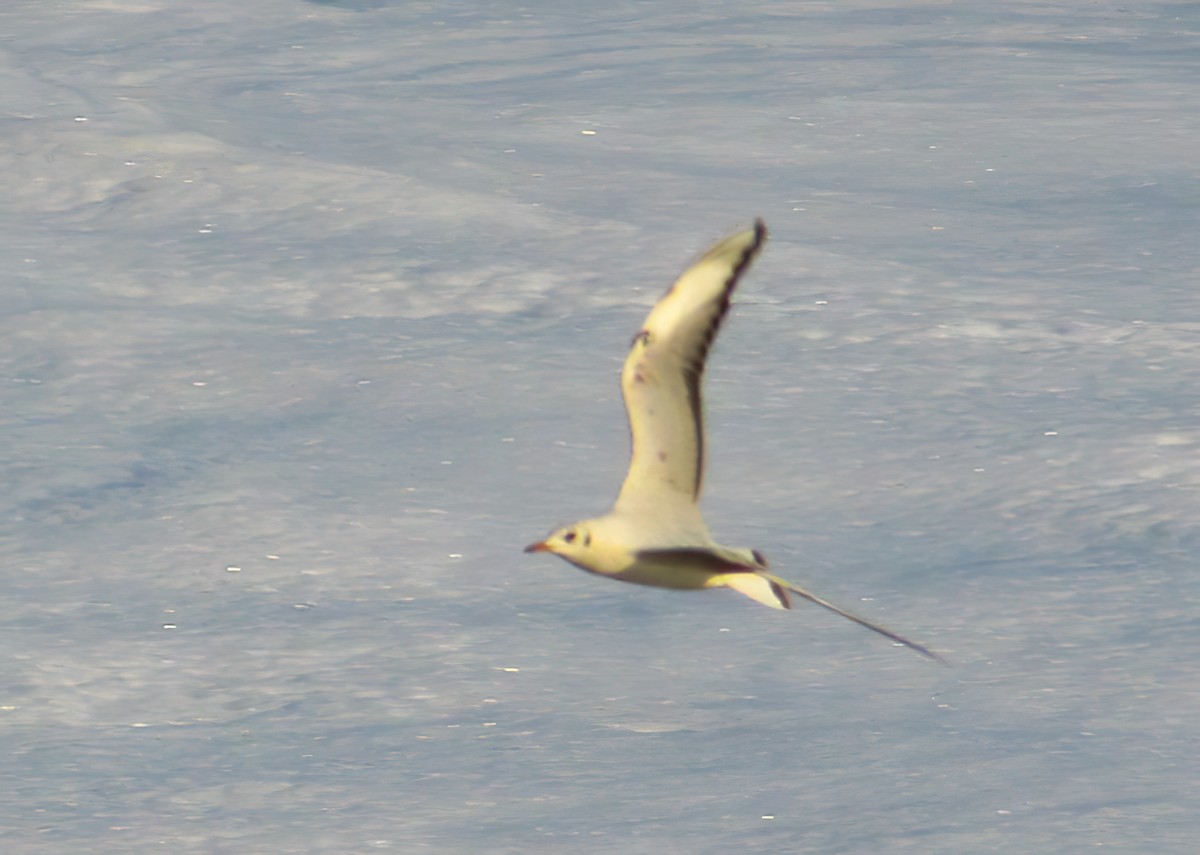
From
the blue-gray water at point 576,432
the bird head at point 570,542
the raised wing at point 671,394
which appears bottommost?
the blue-gray water at point 576,432

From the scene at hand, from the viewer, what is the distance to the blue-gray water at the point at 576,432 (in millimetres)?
4738

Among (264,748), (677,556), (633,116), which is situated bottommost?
(264,748)

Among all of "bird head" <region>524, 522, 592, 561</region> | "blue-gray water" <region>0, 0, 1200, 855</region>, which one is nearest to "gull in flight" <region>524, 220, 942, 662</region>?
"bird head" <region>524, 522, 592, 561</region>

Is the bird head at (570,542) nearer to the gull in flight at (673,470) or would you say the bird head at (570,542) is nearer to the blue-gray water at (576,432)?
the gull in flight at (673,470)

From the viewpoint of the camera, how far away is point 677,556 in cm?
285

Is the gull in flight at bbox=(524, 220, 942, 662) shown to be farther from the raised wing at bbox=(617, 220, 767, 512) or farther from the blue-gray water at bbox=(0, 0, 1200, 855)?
the blue-gray water at bbox=(0, 0, 1200, 855)

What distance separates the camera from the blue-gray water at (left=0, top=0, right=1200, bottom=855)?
474cm

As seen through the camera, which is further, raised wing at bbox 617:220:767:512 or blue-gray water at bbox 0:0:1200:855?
blue-gray water at bbox 0:0:1200:855

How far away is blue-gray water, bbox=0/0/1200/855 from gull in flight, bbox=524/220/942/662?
5.32 ft

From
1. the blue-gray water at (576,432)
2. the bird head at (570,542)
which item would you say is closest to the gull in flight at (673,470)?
the bird head at (570,542)

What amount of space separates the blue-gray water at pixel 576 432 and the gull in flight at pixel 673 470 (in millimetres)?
1623

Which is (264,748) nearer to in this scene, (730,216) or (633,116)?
(730,216)

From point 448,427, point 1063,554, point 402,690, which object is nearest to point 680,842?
point 402,690

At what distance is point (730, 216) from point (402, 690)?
3401 millimetres
